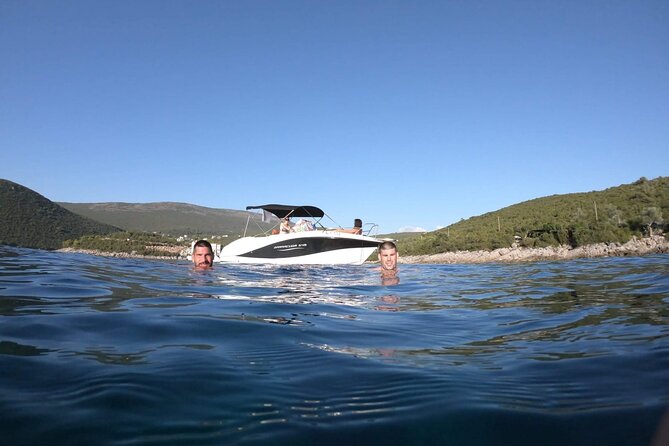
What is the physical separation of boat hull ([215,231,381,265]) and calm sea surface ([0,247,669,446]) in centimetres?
1086

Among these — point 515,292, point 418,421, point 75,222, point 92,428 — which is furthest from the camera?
point 75,222

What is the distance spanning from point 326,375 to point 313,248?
13286 mm

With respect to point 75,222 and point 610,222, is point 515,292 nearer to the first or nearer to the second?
point 610,222

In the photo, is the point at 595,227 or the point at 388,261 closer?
the point at 388,261

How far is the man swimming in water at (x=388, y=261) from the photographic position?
901cm

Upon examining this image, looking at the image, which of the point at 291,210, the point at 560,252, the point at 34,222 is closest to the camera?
the point at 291,210

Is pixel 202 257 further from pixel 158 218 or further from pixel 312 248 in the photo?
pixel 158 218

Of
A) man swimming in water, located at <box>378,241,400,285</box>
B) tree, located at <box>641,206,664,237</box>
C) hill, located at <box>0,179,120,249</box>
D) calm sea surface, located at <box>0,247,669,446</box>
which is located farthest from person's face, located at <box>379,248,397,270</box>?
hill, located at <box>0,179,120,249</box>

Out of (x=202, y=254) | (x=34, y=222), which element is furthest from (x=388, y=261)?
(x=34, y=222)

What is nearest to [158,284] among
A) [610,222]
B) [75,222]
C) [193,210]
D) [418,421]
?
[418,421]

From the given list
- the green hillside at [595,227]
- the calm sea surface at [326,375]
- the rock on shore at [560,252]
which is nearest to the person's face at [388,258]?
the calm sea surface at [326,375]

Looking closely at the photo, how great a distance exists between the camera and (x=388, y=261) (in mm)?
9406

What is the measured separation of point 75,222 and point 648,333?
316 ft

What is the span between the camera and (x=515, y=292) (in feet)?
22.5
